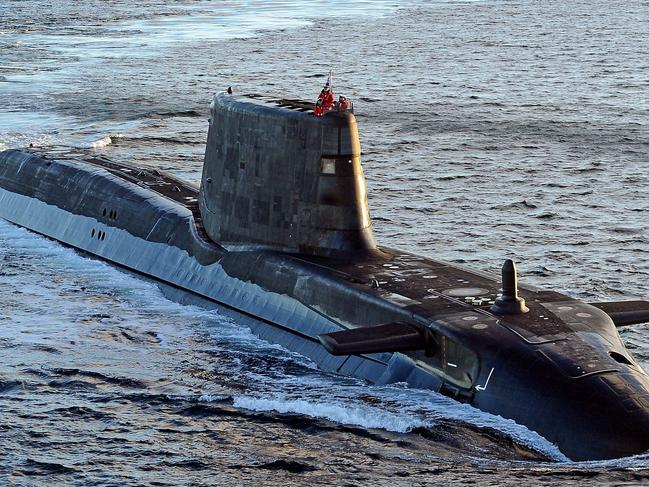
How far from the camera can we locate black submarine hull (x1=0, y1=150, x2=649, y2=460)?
22172mm

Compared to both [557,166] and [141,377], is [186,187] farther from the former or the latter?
[557,166]

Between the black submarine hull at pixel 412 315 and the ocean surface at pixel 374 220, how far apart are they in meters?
0.43

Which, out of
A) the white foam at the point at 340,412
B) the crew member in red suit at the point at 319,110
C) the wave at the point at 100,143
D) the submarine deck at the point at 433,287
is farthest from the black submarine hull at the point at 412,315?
the wave at the point at 100,143

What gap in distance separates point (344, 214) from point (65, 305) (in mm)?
8296

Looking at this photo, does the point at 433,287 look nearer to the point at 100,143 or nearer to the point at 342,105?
the point at 342,105

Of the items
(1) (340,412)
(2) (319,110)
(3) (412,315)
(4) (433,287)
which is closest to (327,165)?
(2) (319,110)

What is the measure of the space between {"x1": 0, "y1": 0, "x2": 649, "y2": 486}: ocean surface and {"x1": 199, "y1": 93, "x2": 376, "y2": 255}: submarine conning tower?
2502mm

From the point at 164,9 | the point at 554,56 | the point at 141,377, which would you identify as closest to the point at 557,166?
the point at 141,377

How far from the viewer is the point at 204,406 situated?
83.0 ft

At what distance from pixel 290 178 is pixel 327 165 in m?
1.01

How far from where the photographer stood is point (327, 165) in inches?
1131

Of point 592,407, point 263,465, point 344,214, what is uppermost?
point 344,214

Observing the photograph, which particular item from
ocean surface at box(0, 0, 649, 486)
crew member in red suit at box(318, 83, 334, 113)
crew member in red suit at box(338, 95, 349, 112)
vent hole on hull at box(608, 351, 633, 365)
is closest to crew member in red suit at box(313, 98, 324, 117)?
crew member in red suit at box(318, 83, 334, 113)

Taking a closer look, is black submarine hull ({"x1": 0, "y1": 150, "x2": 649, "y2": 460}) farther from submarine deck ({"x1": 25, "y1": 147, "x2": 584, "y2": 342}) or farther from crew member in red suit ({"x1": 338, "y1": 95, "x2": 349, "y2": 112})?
crew member in red suit ({"x1": 338, "y1": 95, "x2": 349, "y2": 112})
